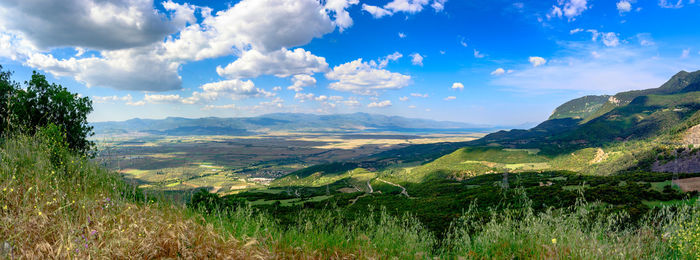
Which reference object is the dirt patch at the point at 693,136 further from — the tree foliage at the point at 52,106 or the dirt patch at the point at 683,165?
the tree foliage at the point at 52,106

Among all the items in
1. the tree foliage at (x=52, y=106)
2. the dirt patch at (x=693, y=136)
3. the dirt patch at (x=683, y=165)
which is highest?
the tree foliage at (x=52, y=106)

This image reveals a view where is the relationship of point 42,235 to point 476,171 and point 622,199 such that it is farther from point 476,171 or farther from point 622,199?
point 476,171

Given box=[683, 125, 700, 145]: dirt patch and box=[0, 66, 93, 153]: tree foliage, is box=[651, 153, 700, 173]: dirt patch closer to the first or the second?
box=[683, 125, 700, 145]: dirt patch

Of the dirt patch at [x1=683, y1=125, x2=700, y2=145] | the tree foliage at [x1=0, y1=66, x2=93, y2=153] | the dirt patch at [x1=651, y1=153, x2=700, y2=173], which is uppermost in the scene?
the tree foliage at [x1=0, y1=66, x2=93, y2=153]

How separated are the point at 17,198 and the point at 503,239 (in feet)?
30.3

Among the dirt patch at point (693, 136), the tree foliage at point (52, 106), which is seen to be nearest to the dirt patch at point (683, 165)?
the dirt patch at point (693, 136)

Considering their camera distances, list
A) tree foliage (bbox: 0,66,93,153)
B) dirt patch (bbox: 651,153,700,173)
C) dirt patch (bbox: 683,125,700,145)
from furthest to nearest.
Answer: dirt patch (bbox: 683,125,700,145), dirt patch (bbox: 651,153,700,173), tree foliage (bbox: 0,66,93,153)

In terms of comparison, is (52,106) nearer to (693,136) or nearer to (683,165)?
(683,165)

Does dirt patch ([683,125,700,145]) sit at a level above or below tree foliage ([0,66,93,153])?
below

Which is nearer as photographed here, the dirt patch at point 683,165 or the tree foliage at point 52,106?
the tree foliage at point 52,106

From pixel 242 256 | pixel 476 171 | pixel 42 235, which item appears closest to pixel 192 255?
pixel 242 256

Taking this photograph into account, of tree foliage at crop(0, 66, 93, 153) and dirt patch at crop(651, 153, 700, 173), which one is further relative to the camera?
dirt patch at crop(651, 153, 700, 173)

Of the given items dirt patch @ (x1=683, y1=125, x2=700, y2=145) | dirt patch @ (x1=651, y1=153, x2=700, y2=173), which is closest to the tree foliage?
dirt patch @ (x1=651, y1=153, x2=700, y2=173)

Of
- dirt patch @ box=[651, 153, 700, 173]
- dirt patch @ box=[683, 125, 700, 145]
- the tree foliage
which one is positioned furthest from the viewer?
dirt patch @ box=[683, 125, 700, 145]
